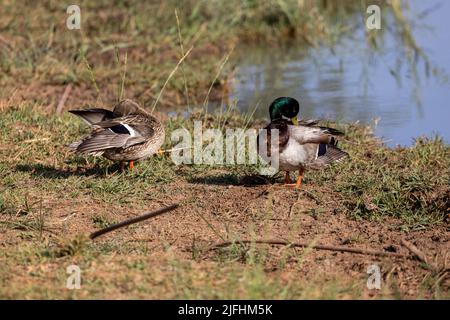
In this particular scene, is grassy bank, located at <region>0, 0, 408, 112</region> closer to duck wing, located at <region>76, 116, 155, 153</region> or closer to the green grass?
the green grass

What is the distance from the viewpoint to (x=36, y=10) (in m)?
11.8

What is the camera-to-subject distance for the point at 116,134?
22.1 ft

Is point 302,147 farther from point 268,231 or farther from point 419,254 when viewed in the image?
point 419,254

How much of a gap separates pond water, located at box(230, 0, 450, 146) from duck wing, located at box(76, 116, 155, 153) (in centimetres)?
242

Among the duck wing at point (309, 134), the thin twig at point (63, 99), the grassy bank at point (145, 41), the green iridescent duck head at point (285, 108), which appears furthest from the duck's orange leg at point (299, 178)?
the thin twig at point (63, 99)

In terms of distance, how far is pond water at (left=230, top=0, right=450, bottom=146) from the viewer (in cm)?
925

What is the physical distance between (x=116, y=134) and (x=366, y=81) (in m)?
4.74

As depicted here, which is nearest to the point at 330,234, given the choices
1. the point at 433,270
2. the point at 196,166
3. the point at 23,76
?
the point at 433,270

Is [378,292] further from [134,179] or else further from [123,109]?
[123,109]

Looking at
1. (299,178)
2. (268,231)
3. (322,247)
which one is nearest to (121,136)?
(299,178)

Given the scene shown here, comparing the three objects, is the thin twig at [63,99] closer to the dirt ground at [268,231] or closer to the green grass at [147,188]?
the green grass at [147,188]

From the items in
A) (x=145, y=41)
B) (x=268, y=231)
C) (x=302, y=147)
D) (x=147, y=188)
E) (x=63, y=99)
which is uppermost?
(x=145, y=41)

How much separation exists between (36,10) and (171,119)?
4376 mm
